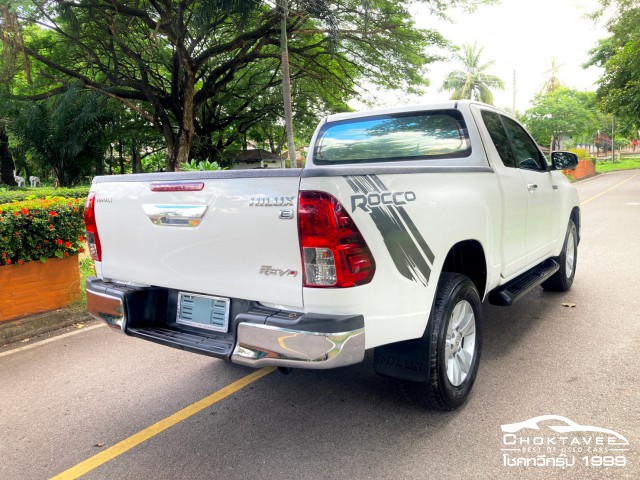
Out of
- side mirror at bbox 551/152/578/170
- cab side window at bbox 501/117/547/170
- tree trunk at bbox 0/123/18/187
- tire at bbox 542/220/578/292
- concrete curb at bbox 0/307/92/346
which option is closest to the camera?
cab side window at bbox 501/117/547/170

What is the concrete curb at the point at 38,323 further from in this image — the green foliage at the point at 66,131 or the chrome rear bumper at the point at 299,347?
the green foliage at the point at 66,131

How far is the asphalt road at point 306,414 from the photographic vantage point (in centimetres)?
262

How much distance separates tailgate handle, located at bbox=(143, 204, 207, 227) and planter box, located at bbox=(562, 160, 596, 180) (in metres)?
34.4

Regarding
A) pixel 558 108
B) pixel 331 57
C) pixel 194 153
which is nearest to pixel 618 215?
pixel 331 57

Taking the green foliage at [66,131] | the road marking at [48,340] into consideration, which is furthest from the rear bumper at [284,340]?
the green foliage at [66,131]

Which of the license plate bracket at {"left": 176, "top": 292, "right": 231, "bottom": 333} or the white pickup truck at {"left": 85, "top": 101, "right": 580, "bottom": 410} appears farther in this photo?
the license plate bracket at {"left": 176, "top": 292, "right": 231, "bottom": 333}

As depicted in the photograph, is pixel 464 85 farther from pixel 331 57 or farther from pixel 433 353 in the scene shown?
pixel 433 353

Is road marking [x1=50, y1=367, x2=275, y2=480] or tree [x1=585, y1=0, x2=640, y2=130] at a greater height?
tree [x1=585, y1=0, x2=640, y2=130]

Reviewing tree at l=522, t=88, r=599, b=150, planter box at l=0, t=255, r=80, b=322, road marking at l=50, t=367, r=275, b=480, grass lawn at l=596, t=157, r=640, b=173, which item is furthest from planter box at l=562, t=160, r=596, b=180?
road marking at l=50, t=367, r=275, b=480

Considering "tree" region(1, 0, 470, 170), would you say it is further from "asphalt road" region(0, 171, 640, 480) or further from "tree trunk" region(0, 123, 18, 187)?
"asphalt road" region(0, 171, 640, 480)

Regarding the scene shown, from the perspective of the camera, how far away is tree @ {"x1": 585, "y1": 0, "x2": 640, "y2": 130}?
20.2m

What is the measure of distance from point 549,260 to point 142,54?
1896cm

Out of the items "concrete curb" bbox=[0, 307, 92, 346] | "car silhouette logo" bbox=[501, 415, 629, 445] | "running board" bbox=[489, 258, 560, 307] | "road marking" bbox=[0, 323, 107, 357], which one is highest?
"running board" bbox=[489, 258, 560, 307]

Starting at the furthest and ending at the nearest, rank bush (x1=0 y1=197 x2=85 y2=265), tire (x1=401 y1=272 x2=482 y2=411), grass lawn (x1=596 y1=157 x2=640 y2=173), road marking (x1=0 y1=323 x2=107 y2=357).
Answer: grass lawn (x1=596 y1=157 x2=640 y2=173), bush (x1=0 y1=197 x2=85 y2=265), road marking (x1=0 y1=323 x2=107 y2=357), tire (x1=401 y1=272 x2=482 y2=411)
